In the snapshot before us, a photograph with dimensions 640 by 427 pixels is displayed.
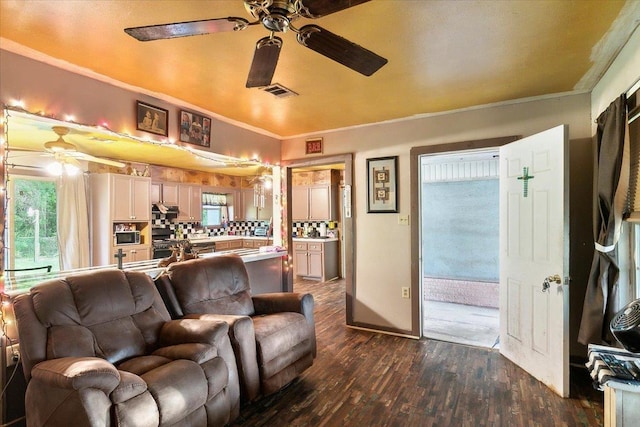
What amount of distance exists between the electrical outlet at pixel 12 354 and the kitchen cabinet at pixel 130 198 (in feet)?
10.7

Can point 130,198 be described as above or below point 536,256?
above

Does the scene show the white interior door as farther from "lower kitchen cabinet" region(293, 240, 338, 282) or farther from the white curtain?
the white curtain

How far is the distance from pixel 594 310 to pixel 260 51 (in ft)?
9.17

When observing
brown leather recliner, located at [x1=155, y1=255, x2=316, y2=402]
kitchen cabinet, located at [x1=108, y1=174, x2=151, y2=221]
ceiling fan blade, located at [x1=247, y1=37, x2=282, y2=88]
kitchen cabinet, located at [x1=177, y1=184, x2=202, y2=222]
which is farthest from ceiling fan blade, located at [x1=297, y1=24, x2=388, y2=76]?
kitchen cabinet, located at [x1=177, y1=184, x2=202, y2=222]

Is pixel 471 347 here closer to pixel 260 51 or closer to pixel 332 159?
pixel 332 159

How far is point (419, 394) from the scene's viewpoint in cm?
247

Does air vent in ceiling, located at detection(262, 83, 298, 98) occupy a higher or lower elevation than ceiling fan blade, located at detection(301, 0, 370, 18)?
higher

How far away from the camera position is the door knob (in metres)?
2.44

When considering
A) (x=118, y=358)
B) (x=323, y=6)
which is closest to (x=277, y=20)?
(x=323, y=6)

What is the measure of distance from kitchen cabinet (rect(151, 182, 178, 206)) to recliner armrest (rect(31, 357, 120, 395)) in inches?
180

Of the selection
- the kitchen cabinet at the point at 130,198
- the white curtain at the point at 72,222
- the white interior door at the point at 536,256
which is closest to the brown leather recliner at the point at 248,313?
the white interior door at the point at 536,256

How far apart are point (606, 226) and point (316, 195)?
535 centimetres

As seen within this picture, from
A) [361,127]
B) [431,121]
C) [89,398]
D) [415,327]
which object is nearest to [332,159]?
[361,127]

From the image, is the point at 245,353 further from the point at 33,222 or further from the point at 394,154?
the point at 33,222
